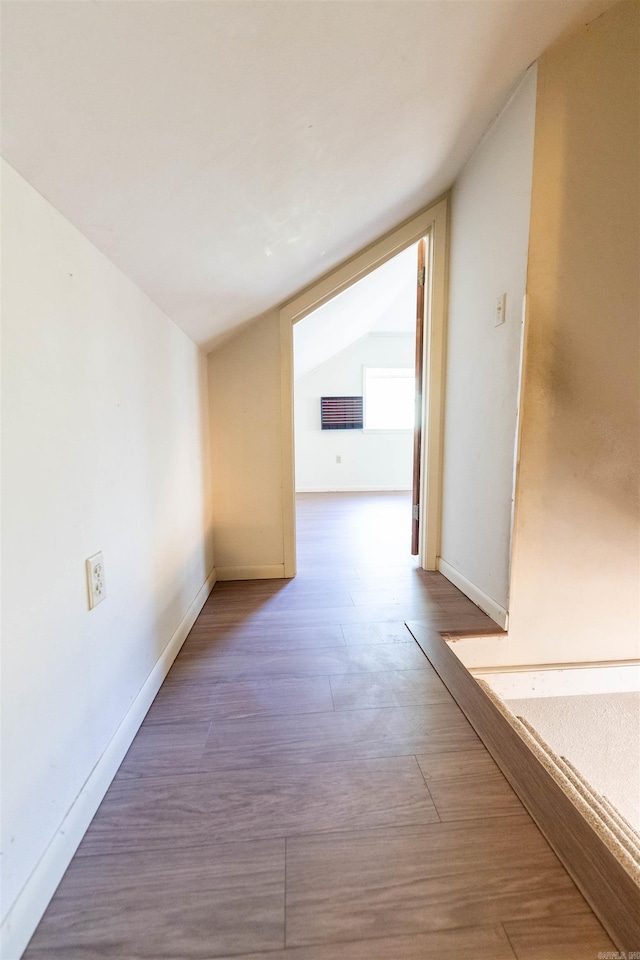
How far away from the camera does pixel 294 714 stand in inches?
45.1

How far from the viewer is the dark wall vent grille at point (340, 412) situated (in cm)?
527

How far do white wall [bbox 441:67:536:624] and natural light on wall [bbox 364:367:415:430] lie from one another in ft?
10.9

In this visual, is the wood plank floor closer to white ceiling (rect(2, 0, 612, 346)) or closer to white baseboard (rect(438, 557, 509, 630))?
white baseboard (rect(438, 557, 509, 630))

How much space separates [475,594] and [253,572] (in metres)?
1.30

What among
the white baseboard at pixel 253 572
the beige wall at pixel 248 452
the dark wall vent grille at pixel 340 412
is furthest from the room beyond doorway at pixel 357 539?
the dark wall vent grille at pixel 340 412

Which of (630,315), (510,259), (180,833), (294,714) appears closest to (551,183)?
(510,259)

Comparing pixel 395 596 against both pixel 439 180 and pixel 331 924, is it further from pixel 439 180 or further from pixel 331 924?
pixel 439 180

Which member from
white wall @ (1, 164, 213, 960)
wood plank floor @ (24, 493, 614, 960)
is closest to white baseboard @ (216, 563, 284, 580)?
wood plank floor @ (24, 493, 614, 960)

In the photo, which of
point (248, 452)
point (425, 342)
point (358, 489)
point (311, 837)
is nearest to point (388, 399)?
point (358, 489)

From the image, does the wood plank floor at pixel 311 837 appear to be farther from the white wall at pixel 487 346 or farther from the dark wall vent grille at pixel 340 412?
the dark wall vent grille at pixel 340 412

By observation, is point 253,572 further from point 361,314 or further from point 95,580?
point 361,314

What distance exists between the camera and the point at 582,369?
4.74 ft

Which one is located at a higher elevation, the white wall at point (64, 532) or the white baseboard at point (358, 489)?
the white wall at point (64, 532)

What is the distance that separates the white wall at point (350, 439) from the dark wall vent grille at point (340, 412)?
0.08 m
